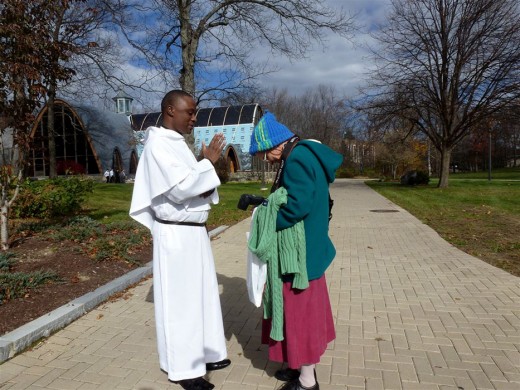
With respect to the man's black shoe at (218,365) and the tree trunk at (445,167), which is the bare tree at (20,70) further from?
the tree trunk at (445,167)

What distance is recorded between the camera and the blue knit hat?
2683 millimetres

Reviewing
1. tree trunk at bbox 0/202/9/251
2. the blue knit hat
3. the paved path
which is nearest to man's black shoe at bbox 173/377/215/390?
the paved path

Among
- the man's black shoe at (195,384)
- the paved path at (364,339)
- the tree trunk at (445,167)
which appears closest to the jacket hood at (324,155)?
the paved path at (364,339)

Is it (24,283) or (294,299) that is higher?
(294,299)

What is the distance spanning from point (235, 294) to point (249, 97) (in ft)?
34.3

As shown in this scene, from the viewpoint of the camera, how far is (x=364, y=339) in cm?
371

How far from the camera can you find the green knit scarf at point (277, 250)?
256cm

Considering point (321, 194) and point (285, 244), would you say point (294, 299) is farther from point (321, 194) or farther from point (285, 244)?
point (321, 194)

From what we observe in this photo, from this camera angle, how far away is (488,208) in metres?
13.3

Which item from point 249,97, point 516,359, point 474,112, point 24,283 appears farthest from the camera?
point 474,112

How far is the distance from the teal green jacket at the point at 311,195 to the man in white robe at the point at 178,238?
0.52 metres

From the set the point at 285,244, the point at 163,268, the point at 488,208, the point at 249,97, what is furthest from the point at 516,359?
the point at 249,97

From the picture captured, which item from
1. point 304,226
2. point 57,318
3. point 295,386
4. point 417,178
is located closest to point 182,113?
point 304,226

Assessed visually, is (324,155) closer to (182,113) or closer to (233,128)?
(182,113)
